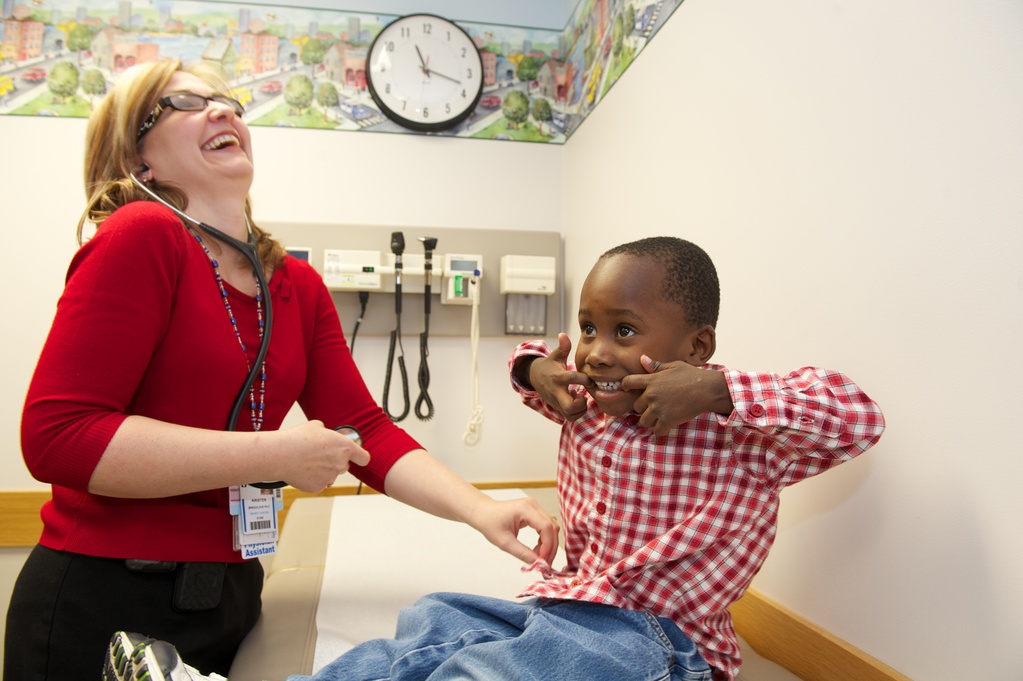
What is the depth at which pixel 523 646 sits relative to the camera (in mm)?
744

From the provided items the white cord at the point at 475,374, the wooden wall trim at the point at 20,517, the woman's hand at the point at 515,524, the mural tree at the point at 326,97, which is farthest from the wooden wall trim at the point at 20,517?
the mural tree at the point at 326,97

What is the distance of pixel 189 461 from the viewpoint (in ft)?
2.92

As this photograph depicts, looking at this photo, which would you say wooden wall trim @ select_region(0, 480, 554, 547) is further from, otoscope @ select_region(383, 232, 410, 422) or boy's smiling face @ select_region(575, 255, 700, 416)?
boy's smiling face @ select_region(575, 255, 700, 416)

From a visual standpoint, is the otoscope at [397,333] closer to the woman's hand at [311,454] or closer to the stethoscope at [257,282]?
the stethoscope at [257,282]

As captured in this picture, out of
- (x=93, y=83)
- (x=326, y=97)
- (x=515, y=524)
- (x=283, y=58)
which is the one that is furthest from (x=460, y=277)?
(x=93, y=83)

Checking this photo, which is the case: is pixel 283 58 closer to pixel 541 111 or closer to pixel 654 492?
pixel 541 111

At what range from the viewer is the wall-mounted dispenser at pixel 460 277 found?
220 cm

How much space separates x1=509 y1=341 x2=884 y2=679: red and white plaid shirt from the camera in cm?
79

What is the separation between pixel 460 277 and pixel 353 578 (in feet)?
3.65

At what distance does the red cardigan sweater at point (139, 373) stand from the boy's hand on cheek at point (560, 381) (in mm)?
456

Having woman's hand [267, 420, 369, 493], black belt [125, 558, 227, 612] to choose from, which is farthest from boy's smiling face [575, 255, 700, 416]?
black belt [125, 558, 227, 612]

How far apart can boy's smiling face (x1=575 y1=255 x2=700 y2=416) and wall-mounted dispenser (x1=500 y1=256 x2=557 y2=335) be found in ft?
4.39

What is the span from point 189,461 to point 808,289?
0.96m

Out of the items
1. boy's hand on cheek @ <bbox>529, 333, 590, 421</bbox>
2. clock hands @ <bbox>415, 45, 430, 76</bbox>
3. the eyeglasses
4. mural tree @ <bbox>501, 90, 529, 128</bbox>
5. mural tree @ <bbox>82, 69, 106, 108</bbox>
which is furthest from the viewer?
mural tree @ <bbox>501, 90, 529, 128</bbox>
